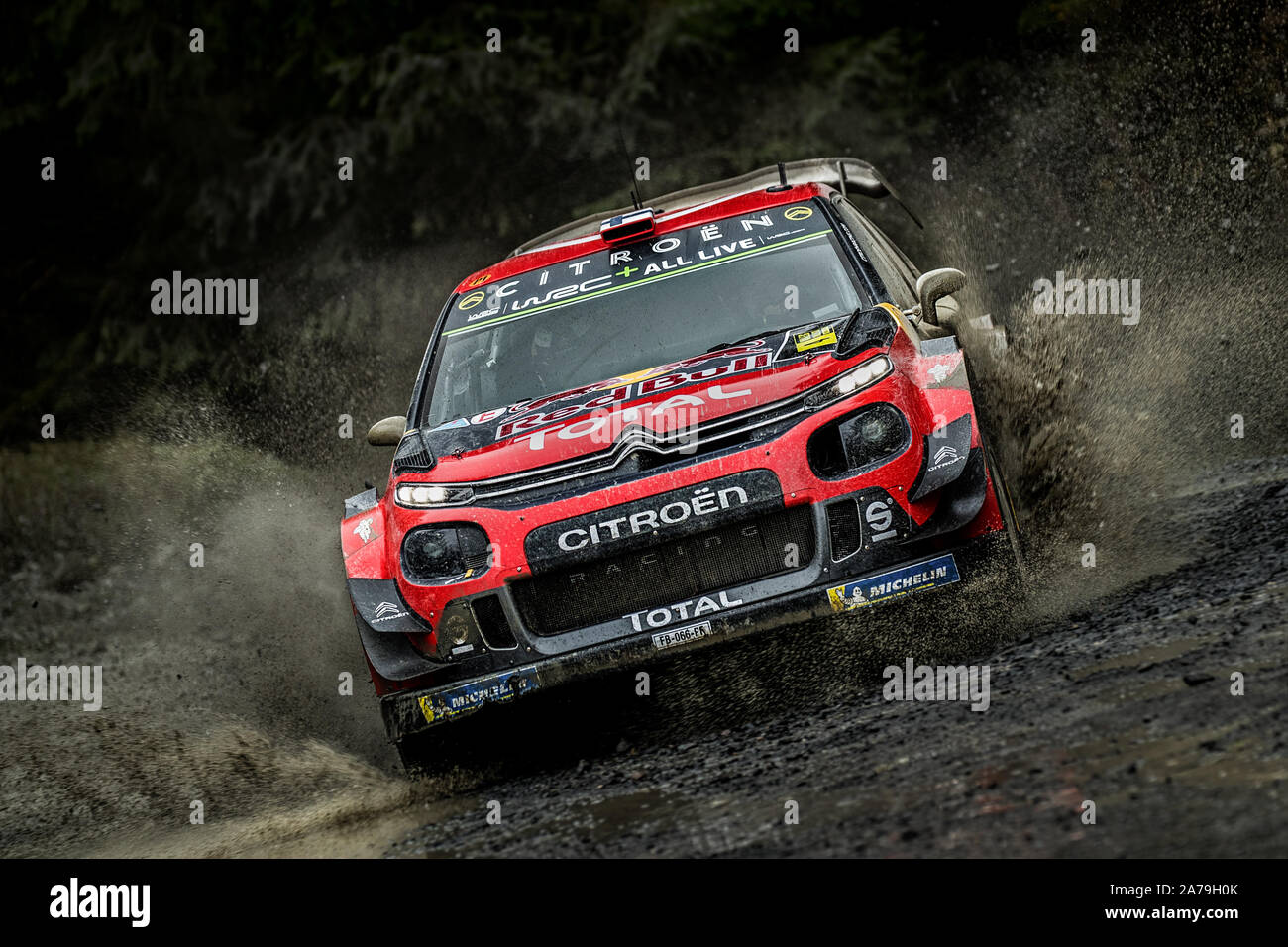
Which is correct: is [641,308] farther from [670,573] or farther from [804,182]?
[804,182]

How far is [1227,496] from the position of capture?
20.8ft

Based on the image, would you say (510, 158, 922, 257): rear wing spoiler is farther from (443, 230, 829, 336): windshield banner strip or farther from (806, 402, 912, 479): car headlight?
(806, 402, 912, 479): car headlight

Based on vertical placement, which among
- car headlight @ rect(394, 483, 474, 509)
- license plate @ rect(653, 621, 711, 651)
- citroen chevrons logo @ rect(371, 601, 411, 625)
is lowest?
license plate @ rect(653, 621, 711, 651)

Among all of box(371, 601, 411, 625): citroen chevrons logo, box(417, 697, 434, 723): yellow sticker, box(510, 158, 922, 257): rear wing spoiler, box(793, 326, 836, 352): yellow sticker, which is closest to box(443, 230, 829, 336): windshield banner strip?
box(793, 326, 836, 352): yellow sticker

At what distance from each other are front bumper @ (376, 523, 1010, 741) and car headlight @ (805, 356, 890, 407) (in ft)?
1.96

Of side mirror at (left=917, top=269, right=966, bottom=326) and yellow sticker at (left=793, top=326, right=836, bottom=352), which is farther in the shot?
side mirror at (left=917, top=269, right=966, bottom=326)

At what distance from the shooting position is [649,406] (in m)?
4.97

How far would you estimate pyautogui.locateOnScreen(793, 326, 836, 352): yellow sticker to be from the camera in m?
5.12

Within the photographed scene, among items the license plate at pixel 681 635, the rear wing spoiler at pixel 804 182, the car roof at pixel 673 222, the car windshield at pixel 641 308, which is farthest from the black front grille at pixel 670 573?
the rear wing spoiler at pixel 804 182
